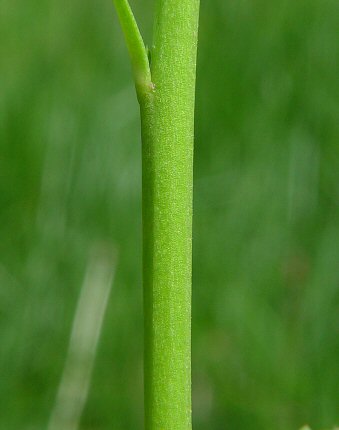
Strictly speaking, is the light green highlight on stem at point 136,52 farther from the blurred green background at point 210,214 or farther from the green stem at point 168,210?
the blurred green background at point 210,214

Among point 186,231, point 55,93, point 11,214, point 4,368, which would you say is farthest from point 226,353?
point 186,231

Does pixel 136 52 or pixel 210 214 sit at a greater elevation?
pixel 210 214

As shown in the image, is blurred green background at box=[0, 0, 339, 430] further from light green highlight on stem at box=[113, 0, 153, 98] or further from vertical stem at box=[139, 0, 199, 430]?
light green highlight on stem at box=[113, 0, 153, 98]

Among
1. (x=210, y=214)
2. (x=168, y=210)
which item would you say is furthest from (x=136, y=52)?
(x=210, y=214)

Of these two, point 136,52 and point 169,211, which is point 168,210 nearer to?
point 169,211

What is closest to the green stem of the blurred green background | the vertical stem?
the vertical stem

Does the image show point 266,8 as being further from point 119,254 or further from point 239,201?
point 119,254
